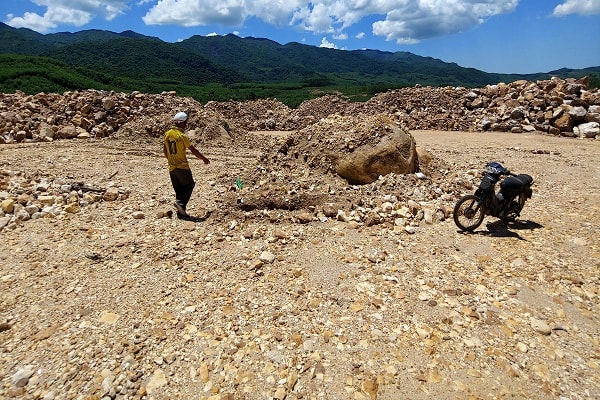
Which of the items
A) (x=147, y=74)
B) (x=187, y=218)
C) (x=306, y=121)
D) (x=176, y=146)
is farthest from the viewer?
(x=147, y=74)

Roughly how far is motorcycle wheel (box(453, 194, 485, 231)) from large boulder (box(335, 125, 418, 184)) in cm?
206

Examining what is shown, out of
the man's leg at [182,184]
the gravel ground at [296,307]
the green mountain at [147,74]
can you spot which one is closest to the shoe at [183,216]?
the man's leg at [182,184]

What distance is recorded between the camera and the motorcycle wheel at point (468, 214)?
18.1ft

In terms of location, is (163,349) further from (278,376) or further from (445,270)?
(445,270)

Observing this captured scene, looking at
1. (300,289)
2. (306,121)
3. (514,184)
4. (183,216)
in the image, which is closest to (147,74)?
(306,121)

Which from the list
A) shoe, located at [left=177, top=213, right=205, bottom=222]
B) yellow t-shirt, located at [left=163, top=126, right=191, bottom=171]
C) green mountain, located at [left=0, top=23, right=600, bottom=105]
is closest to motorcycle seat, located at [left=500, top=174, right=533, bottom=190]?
shoe, located at [left=177, top=213, right=205, bottom=222]

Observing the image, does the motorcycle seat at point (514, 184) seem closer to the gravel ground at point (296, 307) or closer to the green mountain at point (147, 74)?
the gravel ground at point (296, 307)

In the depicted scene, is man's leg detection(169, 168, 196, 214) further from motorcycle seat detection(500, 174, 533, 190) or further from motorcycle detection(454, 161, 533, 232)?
motorcycle seat detection(500, 174, 533, 190)

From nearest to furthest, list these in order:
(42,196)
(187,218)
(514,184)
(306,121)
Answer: (514,184)
(187,218)
(42,196)
(306,121)

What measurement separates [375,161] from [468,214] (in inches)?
91.2

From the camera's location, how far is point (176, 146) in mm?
6191

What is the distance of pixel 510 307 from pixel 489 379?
44.7 inches

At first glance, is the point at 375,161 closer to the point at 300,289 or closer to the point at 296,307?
the point at 300,289

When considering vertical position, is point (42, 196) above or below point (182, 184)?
below
